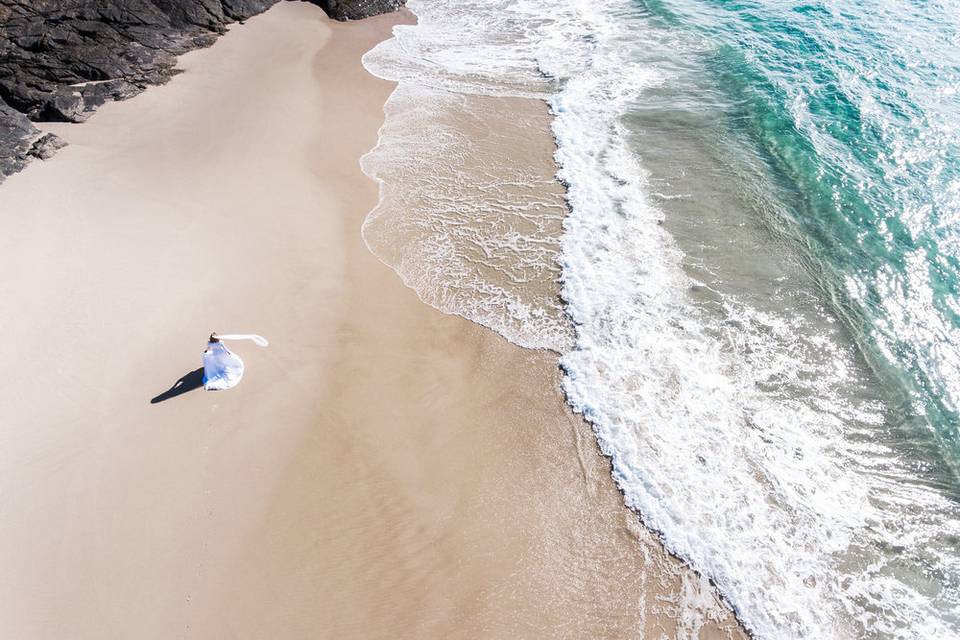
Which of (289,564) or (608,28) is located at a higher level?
(608,28)

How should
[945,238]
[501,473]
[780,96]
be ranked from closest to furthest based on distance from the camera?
1. [501,473]
2. [945,238]
3. [780,96]

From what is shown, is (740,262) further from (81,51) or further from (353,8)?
(81,51)

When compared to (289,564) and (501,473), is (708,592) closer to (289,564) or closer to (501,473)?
(501,473)

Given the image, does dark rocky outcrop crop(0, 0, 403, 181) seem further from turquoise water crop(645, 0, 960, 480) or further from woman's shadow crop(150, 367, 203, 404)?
turquoise water crop(645, 0, 960, 480)

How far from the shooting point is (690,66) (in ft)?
53.1

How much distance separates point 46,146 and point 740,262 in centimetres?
1563

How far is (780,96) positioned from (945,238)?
6233 millimetres

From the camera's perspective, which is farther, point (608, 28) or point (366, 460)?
point (608, 28)

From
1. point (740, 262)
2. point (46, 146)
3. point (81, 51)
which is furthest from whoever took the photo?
point (81, 51)

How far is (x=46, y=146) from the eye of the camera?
12.1m

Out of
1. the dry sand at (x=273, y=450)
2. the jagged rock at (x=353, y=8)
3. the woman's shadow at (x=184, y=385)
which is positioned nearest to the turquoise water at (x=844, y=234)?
the dry sand at (x=273, y=450)

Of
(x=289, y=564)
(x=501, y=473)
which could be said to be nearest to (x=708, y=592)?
(x=501, y=473)

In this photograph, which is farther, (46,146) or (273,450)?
(46,146)

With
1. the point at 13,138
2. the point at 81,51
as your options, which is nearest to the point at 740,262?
the point at 13,138
